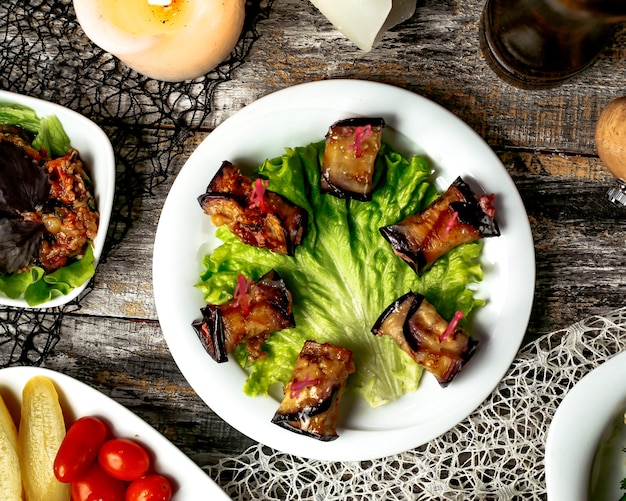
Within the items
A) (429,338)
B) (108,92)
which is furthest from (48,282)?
(429,338)

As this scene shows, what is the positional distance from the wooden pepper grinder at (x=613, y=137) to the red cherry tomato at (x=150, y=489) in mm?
1819

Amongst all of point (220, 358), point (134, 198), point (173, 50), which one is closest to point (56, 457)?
point (220, 358)

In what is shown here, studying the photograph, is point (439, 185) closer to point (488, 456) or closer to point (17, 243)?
point (488, 456)

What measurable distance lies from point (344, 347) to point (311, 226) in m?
0.41

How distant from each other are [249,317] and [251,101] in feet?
2.57

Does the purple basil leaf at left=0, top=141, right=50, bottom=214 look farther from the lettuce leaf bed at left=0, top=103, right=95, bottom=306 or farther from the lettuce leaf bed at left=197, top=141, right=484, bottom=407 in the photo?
the lettuce leaf bed at left=197, top=141, right=484, bottom=407

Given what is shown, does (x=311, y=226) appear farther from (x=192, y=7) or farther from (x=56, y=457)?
(x=56, y=457)

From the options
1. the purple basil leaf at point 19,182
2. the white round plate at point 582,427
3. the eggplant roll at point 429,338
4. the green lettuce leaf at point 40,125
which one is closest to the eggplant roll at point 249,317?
the eggplant roll at point 429,338

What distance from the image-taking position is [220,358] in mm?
2266

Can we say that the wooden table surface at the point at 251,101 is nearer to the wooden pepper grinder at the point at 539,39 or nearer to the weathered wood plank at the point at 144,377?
the weathered wood plank at the point at 144,377

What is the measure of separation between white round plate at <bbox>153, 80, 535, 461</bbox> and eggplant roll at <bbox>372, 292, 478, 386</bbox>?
14 centimetres

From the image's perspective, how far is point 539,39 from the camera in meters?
2.14

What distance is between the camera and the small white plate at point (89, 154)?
239cm

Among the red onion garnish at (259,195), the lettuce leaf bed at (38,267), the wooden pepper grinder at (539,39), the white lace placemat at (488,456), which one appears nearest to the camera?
the wooden pepper grinder at (539,39)
